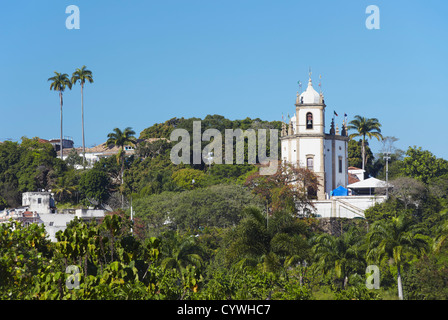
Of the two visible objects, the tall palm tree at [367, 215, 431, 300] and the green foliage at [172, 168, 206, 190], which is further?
the green foliage at [172, 168, 206, 190]

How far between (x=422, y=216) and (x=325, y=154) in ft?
38.9

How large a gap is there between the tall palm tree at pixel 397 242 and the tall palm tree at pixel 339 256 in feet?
4.11

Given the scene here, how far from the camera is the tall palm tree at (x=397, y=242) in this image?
1879 inches

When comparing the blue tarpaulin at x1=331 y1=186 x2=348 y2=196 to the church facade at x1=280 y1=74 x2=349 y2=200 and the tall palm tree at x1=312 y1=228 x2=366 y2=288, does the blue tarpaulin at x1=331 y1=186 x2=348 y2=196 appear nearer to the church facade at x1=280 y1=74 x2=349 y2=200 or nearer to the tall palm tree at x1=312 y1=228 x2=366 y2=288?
the church facade at x1=280 y1=74 x2=349 y2=200

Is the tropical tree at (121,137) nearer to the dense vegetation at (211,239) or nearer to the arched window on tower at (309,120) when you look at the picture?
the dense vegetation at (211,239)

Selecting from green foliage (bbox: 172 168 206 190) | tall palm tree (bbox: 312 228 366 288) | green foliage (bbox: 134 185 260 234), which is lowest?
tall palm tree (bbox: 312 228 366 288)

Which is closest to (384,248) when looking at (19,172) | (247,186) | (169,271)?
(169,271)

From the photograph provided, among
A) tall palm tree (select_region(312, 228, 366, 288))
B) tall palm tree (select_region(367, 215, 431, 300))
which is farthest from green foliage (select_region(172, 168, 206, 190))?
tall palm tree (select_region(367, 215, 431, 300))

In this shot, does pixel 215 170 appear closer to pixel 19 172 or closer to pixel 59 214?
pixel 59 214

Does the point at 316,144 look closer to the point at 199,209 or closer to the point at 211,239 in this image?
the point at 199,209

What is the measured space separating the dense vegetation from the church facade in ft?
14.5

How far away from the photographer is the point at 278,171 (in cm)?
7531

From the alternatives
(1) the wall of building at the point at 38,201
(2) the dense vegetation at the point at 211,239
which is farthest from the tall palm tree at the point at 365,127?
(1) the wall of building at the point at 38,201

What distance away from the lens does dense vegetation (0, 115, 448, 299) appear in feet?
110
